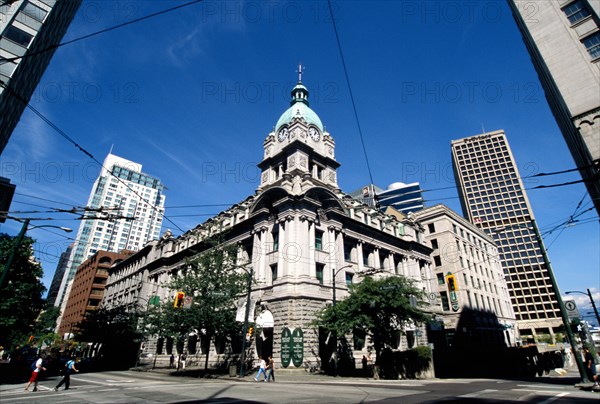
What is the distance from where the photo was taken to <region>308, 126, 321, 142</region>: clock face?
144 ft

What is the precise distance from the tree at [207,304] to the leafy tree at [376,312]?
359 inches

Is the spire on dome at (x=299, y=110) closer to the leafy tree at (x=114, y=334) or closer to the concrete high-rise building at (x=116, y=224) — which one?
the leafy tree at (x=114, y=334)

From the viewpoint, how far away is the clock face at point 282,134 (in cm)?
4397

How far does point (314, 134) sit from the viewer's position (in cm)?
4472

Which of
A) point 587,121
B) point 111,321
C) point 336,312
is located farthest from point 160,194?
point 587,121

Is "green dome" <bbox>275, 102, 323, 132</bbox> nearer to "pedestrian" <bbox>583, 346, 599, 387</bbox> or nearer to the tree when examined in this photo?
the tree

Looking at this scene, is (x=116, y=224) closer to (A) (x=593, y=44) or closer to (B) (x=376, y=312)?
(B) (x=376, y=312)

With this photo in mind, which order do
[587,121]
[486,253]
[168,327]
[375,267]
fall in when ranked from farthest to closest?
[486,253] → [375,267] → [168,327] → [587,121]

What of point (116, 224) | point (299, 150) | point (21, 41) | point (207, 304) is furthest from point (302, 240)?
point (116, 224)

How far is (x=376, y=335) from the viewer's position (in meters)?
25.0

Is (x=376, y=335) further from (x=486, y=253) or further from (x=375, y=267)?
(x=486, y=253)

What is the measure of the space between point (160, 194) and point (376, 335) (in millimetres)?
180238

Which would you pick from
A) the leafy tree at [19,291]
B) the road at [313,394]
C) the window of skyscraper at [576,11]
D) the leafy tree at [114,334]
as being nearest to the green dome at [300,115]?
the window of skyscraper at [576,11]

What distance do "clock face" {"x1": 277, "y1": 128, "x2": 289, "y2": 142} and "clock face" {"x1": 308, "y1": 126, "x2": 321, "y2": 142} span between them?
10.7ft
